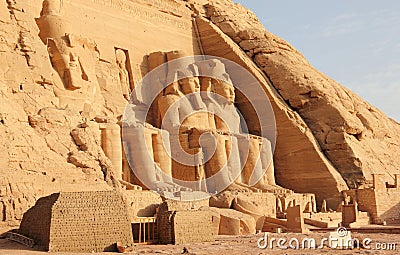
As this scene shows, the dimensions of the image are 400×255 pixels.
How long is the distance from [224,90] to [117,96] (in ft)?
14.6

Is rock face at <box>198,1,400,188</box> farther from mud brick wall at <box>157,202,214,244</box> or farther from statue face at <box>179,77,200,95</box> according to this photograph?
mud brick wall at <box>157,202,214,244</box>

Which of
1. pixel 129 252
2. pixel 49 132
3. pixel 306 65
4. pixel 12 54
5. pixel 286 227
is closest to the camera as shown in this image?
pixel 129 252

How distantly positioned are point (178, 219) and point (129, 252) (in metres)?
2.15

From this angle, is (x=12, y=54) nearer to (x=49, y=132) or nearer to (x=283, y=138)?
(x=49, y=132)

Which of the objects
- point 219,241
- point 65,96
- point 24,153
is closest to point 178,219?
point 219,241

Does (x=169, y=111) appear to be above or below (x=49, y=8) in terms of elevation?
below

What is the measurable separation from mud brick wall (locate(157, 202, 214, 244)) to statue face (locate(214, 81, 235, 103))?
36.5 ft

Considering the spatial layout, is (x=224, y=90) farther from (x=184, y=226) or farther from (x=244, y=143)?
(x=184, y=226)

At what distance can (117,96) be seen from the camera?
920 inches

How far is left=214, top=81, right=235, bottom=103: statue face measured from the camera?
25344mm

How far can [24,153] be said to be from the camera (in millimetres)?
14422

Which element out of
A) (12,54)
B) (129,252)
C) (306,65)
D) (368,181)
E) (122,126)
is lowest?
(129,252)

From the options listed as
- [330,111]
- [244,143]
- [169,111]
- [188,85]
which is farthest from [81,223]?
[330,111]

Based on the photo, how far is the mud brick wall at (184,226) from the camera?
552 inches
